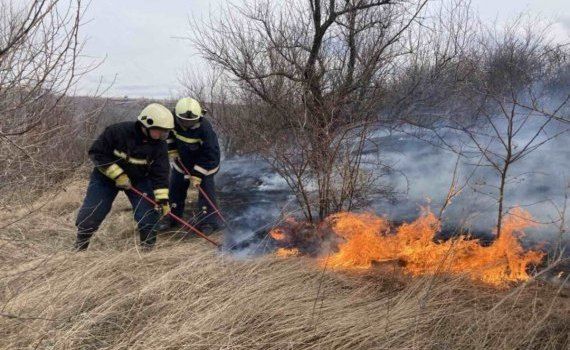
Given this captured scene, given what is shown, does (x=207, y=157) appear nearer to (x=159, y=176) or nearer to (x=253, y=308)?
(x=159, y=176)

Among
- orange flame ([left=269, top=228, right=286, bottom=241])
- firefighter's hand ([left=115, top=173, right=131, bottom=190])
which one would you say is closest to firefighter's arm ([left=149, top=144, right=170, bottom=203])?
firefighter's hand ([left=115, top=173, right=131, bottom=190])

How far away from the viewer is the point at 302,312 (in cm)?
320

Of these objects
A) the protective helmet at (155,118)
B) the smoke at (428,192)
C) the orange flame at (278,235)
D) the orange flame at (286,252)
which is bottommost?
the orange flame at (286,252)

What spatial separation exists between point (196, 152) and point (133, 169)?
1.31 m

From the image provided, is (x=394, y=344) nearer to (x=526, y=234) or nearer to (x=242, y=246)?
(x=242, y=246)

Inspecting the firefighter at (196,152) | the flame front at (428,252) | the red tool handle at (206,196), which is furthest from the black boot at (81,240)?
the flame front at (428,252)

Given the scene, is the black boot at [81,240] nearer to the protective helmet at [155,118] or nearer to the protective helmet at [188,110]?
the protective helmet at [155,118]

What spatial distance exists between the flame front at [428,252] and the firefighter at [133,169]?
5.45 ft

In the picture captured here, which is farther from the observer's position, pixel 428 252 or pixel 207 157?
pixel 207 157

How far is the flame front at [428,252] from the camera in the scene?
4000 millimetres

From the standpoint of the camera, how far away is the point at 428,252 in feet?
13.9

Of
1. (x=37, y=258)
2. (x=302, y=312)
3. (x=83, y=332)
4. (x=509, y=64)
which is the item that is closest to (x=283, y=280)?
(x=302, y=312)

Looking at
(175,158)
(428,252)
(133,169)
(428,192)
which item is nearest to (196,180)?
(175,158)

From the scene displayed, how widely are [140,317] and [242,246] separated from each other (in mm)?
2081
